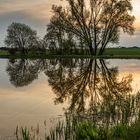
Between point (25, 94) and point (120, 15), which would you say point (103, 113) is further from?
point (120, 15)

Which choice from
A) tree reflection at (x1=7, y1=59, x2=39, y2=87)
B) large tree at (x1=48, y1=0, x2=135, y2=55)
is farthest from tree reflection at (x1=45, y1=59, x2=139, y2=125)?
large tree at (x1=48, y1=0, x2=135, y2=55)

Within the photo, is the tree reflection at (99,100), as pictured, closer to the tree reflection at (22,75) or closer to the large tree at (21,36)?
the tree reflection at (22,75)

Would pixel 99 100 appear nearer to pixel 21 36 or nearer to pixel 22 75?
pixel 22 75

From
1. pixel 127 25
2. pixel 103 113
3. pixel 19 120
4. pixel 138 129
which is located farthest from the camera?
pixel 127 25

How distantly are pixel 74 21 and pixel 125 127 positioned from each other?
62036 mm

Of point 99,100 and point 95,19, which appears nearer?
point 99,100

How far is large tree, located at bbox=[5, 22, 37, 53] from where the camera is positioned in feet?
317

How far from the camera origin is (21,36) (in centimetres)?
10081

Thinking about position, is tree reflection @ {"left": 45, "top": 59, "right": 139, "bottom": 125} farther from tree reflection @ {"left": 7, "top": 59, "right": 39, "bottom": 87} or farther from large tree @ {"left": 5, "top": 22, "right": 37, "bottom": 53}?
large tree @ {"left": 5, "top": 22, "right": 37, "bottom": 53}

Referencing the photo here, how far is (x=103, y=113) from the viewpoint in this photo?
14.7m

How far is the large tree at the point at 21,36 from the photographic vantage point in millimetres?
96637

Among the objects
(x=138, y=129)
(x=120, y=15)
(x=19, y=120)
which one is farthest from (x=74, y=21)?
(x=138, y=129)

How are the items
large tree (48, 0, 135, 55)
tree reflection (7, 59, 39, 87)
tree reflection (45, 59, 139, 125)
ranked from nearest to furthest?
tree reflection (45, 59, 139, 125)
tree reflection (7, 59, 39, 87)
large tree (48, 0, 135, 55)

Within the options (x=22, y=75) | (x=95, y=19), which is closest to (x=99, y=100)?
(x=22, y=75)
